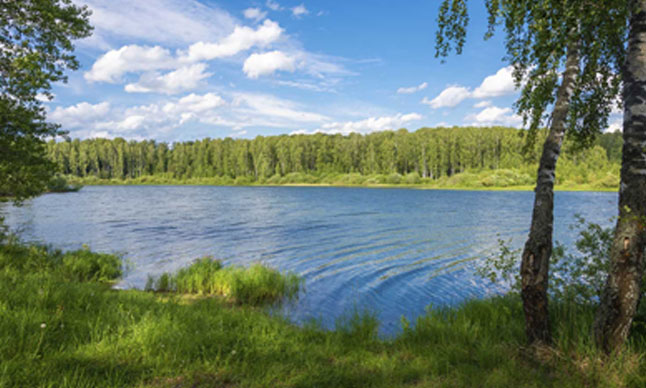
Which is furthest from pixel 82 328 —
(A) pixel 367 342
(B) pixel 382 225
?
(B) pixel 382 225

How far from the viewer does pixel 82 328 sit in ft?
16.5

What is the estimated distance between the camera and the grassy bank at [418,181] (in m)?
89.1

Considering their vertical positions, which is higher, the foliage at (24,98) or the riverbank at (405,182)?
the foliage at (24,98)

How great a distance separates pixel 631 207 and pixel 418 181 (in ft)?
372

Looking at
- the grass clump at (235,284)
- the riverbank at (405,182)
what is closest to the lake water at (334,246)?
the grass clump at (235,284)

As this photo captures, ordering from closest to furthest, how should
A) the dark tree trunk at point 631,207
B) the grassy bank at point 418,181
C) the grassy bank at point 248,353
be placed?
the grassy bank at point 248,353, the dark tree trunk at point 631,207, the grassy bank at point 418,181

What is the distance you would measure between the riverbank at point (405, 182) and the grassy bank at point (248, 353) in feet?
304

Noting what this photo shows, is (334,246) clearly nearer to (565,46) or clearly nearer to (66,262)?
(66,262)

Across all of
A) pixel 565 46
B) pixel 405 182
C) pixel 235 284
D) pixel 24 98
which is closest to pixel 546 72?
pixel 565 46

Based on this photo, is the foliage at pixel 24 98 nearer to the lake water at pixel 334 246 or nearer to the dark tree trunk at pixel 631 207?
the lake water at pixel 334 246

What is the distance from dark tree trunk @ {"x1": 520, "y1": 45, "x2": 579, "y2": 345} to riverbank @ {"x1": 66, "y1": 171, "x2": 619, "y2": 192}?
92.1 meters

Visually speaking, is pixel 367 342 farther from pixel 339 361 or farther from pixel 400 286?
pixel 400 286

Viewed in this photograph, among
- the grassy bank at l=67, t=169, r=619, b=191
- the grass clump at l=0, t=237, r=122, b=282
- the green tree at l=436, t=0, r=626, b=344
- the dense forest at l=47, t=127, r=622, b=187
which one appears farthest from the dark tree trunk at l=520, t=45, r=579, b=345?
→ the dense forest at l=47, t=127, r=622, b=187

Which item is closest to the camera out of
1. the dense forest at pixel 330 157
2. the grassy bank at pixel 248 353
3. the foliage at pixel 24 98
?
the grassy bank at pixel 248 353
